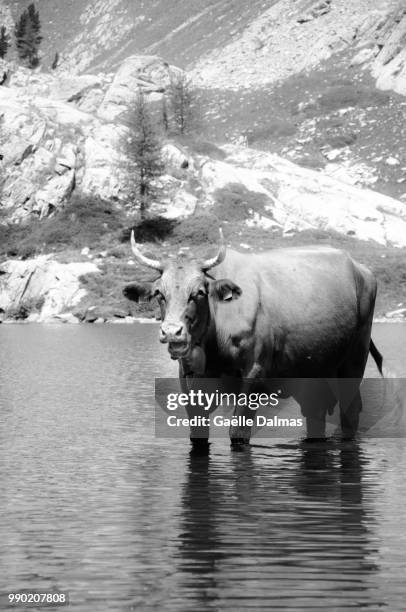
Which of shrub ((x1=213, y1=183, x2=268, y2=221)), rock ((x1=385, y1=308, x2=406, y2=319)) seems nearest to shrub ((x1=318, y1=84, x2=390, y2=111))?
Result: shrub ((x1=213, y1=183, x2=268, y2=221))

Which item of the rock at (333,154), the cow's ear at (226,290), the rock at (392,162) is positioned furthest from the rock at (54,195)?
the cow's ear at (226,290)

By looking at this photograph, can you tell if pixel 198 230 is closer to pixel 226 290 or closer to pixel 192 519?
pixel 226 290

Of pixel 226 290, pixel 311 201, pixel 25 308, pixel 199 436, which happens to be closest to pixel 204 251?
pixel 25 308

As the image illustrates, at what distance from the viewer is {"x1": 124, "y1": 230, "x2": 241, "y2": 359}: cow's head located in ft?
46.1

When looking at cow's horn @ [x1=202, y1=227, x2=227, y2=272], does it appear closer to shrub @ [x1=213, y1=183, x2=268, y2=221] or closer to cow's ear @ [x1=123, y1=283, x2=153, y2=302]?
cow's ear @ [x1=123, y1=283, x2=153, y2=302]

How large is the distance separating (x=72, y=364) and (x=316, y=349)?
18.4m

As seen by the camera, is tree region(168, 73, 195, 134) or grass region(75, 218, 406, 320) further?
tree region(168, 73, 195, 134)

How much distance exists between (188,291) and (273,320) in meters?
1.88

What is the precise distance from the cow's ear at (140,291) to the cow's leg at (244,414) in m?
1.74

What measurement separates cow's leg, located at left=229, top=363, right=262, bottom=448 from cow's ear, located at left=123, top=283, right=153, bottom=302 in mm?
1743

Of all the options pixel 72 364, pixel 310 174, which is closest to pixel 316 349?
pixel 72 364

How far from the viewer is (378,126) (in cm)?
12238

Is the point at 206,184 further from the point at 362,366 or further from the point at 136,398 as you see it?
the point at 362,366

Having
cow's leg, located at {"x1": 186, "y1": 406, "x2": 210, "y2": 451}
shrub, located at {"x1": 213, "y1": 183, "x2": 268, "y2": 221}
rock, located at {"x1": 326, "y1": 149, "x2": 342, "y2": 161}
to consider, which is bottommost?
rock, located at {"x1": 326, "y1": 149, "x2": 342, "y2": 161}
